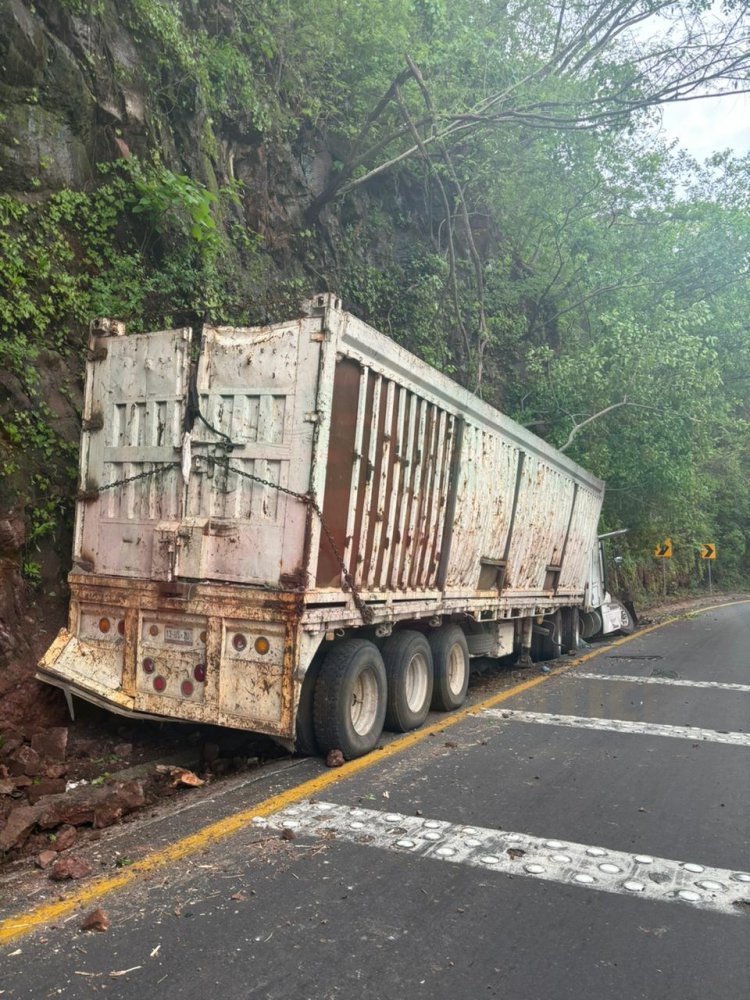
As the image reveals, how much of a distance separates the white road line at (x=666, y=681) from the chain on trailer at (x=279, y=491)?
19.1 feet

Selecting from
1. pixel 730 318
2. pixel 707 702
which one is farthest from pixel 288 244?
pixel 730 318

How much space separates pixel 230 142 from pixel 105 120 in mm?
3650

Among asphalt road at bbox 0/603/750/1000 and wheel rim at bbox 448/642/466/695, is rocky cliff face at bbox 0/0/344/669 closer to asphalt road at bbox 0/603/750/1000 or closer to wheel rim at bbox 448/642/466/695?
asphalt road at bbox 0/603/750/1000

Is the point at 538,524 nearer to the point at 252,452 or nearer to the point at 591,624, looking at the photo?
the point at 591,624

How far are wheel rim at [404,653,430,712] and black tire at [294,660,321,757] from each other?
1.40 metres

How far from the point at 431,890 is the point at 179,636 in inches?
110

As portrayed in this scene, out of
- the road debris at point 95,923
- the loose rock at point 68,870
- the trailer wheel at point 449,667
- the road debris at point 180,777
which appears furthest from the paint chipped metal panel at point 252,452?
the trailer wheel at point 449,667

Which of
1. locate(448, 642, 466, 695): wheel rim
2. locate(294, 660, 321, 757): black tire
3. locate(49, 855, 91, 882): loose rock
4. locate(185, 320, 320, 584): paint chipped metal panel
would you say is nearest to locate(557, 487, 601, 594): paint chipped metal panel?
locate(448, 642, 466, 695): wheel rim

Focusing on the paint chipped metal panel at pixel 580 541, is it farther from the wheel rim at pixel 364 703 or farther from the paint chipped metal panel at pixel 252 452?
the paint chipped metal panel at pixel 252 452

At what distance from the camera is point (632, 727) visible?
7508mm

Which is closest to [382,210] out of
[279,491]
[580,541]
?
[580,541]

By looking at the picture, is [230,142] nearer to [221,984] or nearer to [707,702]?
[707,702]

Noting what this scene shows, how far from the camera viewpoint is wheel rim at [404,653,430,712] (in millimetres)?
7219

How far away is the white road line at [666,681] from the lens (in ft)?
33.1
